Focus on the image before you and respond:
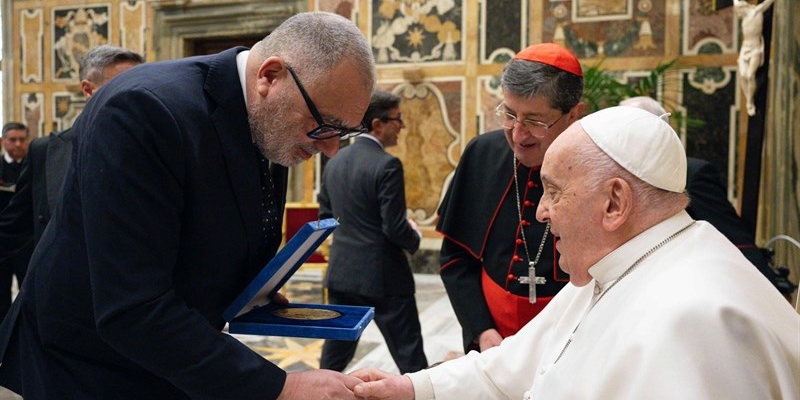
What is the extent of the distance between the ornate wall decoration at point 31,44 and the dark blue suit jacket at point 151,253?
35.0 ft

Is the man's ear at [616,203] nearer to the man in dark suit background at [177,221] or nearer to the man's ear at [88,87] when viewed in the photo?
the man in dark suit background at [177,221]

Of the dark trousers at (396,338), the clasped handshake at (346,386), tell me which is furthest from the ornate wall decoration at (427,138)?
the clasped handshake at (346,386)

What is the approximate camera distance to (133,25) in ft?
35.3

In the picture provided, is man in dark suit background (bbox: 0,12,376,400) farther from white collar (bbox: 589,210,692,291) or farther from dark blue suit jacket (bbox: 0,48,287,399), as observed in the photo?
white collar (bbox: 589,210,692,291)

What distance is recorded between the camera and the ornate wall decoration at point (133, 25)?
35.1 ft

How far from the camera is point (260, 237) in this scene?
5.99 feet

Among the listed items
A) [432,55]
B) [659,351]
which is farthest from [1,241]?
[432,55]

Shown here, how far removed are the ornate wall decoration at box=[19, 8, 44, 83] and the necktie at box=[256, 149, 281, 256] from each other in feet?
35.3

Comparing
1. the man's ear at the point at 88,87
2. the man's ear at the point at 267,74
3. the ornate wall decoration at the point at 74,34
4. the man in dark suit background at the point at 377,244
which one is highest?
the ornate wall decoration at the point at 74,34

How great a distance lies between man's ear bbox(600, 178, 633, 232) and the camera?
1.56 meters

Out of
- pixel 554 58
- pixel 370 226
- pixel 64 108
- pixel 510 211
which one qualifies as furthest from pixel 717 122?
pixel 64 108

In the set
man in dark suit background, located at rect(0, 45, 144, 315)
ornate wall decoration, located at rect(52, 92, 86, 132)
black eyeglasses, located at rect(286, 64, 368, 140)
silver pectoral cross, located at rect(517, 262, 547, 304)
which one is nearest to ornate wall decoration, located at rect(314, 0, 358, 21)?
ornate wall decoration, located at rect(52, 92, 86, 132)

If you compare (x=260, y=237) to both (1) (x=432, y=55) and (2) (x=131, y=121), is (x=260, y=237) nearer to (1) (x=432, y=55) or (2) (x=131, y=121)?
(2) (x=131, y=121)

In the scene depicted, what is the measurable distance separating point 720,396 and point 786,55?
348 centimetres
